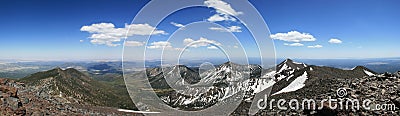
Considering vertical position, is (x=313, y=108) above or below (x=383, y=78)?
below

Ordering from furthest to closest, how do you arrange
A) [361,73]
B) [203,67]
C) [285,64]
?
1. [285,64]
2. [361,73]
3. [203,67]

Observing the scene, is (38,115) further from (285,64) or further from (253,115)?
(285,64)

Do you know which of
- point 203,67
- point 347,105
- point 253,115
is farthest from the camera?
point 253,115

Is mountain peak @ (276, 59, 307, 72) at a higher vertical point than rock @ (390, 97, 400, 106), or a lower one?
higher

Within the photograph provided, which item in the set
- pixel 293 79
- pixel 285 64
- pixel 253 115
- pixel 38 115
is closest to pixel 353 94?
pixel 253 115

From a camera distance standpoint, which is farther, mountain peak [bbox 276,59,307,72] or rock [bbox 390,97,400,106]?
mountain peak [bbox 276,59,307,72]

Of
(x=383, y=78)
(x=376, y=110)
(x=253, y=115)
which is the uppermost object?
(x=383, y=78)

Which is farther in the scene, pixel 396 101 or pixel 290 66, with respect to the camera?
pixel 290 66

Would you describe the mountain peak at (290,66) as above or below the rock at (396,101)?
above

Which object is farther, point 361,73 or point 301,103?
point 361,73

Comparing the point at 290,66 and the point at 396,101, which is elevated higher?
the point at 290,66

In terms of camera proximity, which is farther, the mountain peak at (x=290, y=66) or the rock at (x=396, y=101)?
the mountain peak at (x=290, y=66)
